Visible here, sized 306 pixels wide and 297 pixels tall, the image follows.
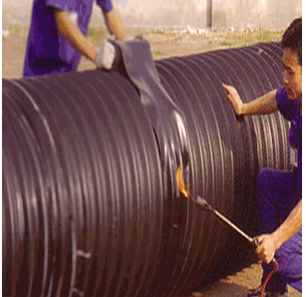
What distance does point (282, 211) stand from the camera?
13.4 feet

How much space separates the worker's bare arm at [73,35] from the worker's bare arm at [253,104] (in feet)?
2.93

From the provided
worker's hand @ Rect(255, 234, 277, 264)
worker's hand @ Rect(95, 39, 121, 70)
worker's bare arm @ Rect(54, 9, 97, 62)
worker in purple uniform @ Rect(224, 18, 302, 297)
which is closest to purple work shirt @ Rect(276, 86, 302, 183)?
worker in purple uniform @ Rect(224, 18, 302, 297)

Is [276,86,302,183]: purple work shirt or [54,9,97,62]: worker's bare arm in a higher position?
[54,9,97,62]: worker's bare arm

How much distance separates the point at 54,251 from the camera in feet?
10.4

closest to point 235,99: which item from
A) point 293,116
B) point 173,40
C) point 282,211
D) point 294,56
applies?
point 293,116

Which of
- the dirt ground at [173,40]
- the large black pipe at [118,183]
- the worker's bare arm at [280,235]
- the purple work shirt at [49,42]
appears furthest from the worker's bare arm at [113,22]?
the dirt ground at [173,40]

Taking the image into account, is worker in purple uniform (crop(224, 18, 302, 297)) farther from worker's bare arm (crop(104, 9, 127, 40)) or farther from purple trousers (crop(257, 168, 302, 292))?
worker's bare arm (crop(104, 9, 127, 40))

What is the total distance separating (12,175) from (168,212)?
0.94 m

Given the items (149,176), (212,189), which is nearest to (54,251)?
(149,176)

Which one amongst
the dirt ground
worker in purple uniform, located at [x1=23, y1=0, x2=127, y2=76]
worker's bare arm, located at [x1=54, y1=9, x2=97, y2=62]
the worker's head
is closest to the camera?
the worker's head

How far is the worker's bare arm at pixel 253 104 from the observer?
4043mm

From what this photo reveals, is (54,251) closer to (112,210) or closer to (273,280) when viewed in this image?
(112,210)

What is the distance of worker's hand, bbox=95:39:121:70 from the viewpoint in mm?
3734

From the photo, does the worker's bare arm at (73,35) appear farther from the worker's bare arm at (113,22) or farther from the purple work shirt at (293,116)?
the purple work shirt at (293,116)
